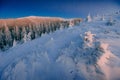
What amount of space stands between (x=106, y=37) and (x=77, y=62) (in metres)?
10.3

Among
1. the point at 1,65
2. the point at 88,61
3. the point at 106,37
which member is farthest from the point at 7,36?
the point at 88,61

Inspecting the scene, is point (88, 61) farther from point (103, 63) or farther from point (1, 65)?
point (1, 65)

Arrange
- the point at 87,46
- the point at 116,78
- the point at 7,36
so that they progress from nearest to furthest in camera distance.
Result: the point at 116,78
the point at 87,46
the point at 7,36

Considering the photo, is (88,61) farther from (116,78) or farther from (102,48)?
(116,78)

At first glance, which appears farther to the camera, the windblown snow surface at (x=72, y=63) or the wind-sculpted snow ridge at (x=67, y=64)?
the wind-sculpted snow ridge at (x=67, y=64)

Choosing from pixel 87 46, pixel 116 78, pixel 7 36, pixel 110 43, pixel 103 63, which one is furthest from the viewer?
pixel 7 36

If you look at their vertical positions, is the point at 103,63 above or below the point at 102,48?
below

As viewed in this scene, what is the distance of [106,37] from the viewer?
31.9m

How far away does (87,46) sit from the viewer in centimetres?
2619

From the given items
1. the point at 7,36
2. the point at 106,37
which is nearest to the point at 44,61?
the point at 106,37

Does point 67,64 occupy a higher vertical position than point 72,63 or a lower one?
lower

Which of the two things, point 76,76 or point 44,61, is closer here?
point 76,76

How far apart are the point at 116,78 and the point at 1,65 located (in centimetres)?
1901

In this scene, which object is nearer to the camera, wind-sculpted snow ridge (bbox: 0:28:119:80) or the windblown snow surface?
the windblown snow surface
